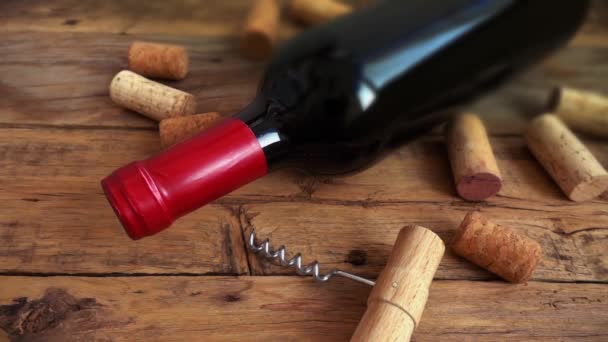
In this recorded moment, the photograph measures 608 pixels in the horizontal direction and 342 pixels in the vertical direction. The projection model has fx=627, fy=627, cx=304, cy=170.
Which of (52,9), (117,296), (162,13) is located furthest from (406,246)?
(52,9)

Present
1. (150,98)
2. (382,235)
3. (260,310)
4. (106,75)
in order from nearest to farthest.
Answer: (260,310) < (382,235) < (150,98) < (106,75)

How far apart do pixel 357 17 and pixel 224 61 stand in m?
0.50

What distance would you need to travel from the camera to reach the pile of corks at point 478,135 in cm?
83

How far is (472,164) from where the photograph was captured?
0.92 metres

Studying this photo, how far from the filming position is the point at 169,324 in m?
0.75

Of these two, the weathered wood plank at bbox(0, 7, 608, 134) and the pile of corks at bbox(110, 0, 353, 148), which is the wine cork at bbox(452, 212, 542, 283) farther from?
the pile of corks at bbox(110, 0, 353, 148)

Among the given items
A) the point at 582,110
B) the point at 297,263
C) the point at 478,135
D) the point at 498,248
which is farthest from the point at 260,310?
the point at 582,110

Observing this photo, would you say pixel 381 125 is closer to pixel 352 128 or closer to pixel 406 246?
pixel 352 128

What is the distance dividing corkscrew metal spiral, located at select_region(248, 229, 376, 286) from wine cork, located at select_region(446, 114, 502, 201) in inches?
9.0

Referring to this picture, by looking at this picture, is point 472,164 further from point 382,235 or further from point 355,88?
point 355,88

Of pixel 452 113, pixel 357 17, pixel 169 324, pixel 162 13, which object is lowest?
pixel 169 324

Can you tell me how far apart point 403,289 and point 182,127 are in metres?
0.40

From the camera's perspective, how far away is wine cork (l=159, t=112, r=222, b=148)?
918 millimetres

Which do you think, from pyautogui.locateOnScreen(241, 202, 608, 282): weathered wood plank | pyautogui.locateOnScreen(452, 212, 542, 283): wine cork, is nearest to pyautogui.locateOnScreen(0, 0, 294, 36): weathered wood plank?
pyautogui.locateOnScreen(241, 202, 608, 282): weathered wood plank
